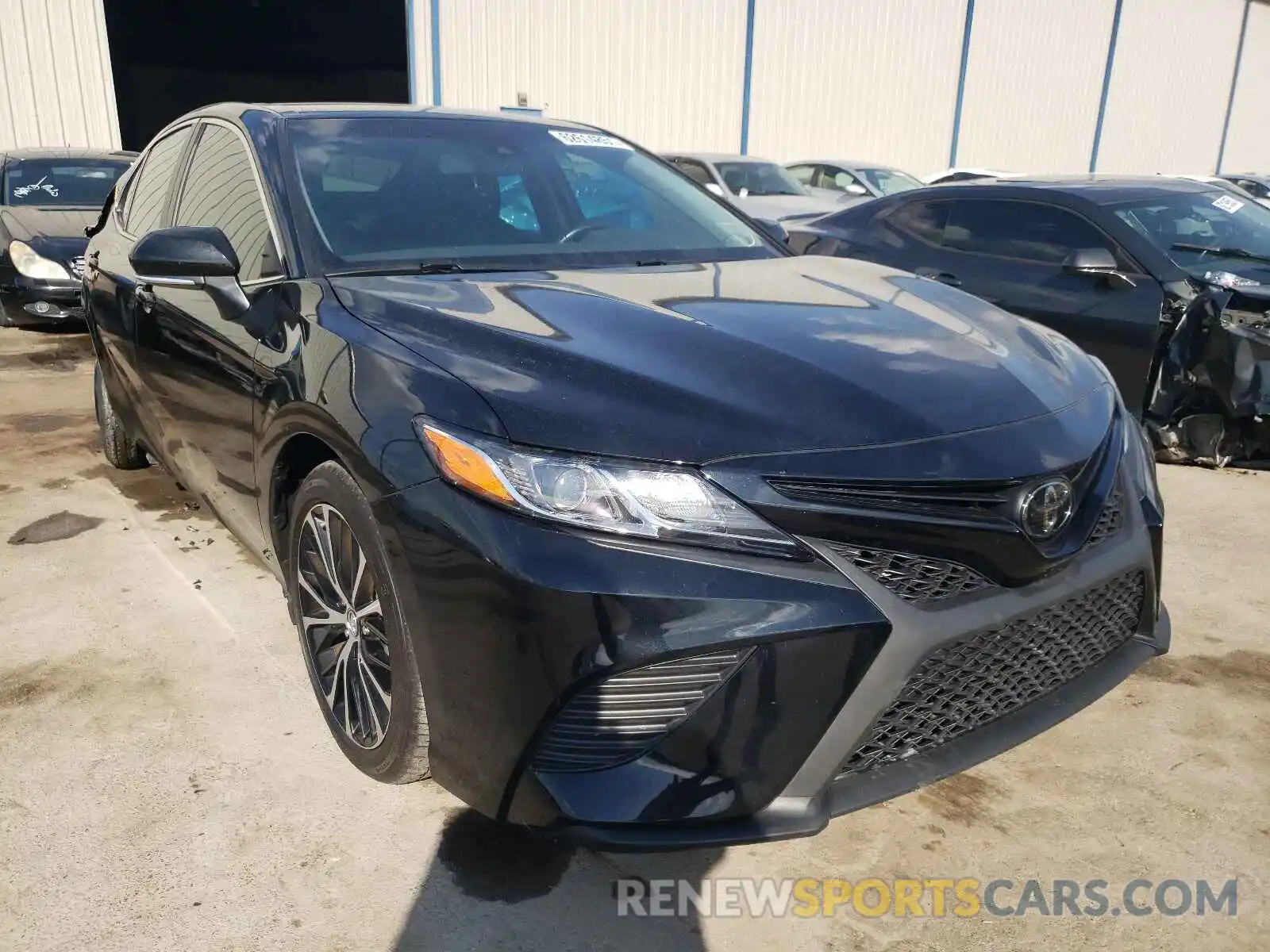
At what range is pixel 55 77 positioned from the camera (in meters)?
13.4

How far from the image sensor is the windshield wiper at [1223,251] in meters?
4.75

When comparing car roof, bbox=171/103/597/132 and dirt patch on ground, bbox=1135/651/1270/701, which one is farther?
car roof, bbox=171/103/597/132

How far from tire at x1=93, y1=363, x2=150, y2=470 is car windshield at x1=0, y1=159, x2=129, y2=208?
482 centimetres

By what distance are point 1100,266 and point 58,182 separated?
27.9 feet

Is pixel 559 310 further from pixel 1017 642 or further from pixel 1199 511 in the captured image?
pixel 1199 511

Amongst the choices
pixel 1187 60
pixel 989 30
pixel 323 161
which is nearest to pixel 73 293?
pixel 323 161

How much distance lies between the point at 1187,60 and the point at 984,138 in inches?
362

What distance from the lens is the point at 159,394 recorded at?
10.8 feet

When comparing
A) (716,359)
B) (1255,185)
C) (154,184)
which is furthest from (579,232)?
(1255,185)

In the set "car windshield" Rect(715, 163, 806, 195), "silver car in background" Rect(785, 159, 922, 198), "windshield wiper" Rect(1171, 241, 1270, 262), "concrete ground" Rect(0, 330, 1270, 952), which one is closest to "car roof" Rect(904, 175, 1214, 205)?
"windshield wiper" Rect(1171, 241, 1270, 262)

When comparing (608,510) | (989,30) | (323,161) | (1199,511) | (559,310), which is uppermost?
(989,30)

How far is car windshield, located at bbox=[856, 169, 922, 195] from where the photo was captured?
515 inches

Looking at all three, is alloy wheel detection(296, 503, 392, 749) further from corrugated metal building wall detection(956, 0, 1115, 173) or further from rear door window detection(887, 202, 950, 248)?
corrugated metal building wall detection(956, 0, 1115, 173)

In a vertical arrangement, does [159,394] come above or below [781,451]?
below
